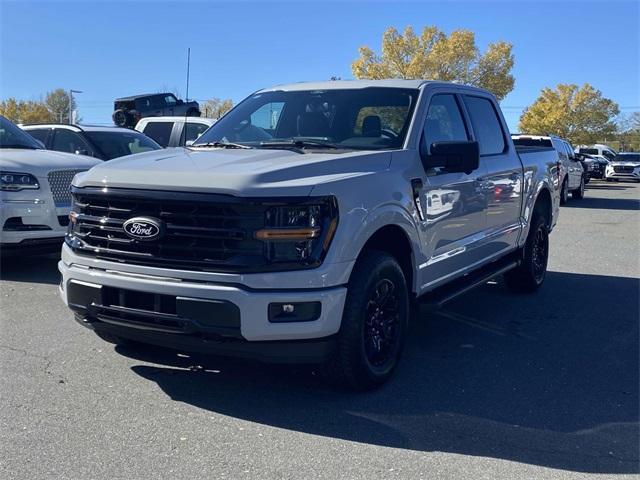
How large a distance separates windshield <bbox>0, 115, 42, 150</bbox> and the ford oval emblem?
5264 mm

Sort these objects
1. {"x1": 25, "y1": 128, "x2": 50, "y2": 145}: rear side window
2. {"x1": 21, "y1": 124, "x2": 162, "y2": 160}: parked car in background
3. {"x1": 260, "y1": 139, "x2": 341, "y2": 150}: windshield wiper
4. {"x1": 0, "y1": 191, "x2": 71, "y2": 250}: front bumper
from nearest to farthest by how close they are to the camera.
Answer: {"x1": 260, "y1": 139, "x2": 341, "y2": 150}: windshield wiper < {"x1": 0, "y1": 191, "x2": 71, "y2": 250}: front bumper < {"x1": 21, "y1": 124, "x2": 162, "y2": 160}: parked car in background < {"x1": 25, "y1": 128, "x2": 50, "y2": 145}: rear side window

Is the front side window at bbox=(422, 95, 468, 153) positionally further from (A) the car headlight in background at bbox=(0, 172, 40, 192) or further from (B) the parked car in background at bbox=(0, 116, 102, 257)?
(A) the car headlight in background at bbox=(0, 172, 40, 192)

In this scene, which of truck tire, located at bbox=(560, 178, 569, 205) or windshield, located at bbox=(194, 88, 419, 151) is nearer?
windshield, located at bbox=(194, 88, 419, 151)

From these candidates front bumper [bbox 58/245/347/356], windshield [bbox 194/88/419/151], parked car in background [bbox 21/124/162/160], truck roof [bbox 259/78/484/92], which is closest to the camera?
front bumper [bbox 58/245/347/356]

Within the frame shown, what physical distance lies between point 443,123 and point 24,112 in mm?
64893

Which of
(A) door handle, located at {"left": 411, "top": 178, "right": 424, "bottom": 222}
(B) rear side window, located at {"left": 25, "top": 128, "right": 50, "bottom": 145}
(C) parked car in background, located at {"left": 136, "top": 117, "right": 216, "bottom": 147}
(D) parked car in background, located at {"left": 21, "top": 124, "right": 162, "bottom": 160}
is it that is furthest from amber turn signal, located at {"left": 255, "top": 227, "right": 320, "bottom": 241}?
(C) parked car in background, located at {"left": 136, "top": 117, "right": 216, "bottom": 147}

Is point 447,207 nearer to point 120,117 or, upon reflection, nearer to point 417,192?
point 417,192

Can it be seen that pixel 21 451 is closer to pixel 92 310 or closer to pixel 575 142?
pixel 92 310

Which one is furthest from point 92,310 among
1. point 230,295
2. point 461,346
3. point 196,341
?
point 461,346

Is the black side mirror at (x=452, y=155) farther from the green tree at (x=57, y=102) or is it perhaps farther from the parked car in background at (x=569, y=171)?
the green tree at (x=57, y=102)

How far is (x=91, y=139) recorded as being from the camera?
34.0 feet

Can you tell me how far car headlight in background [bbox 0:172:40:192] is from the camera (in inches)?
294

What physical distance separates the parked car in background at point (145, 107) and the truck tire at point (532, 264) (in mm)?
11902

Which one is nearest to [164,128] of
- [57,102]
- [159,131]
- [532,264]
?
[159,131]
